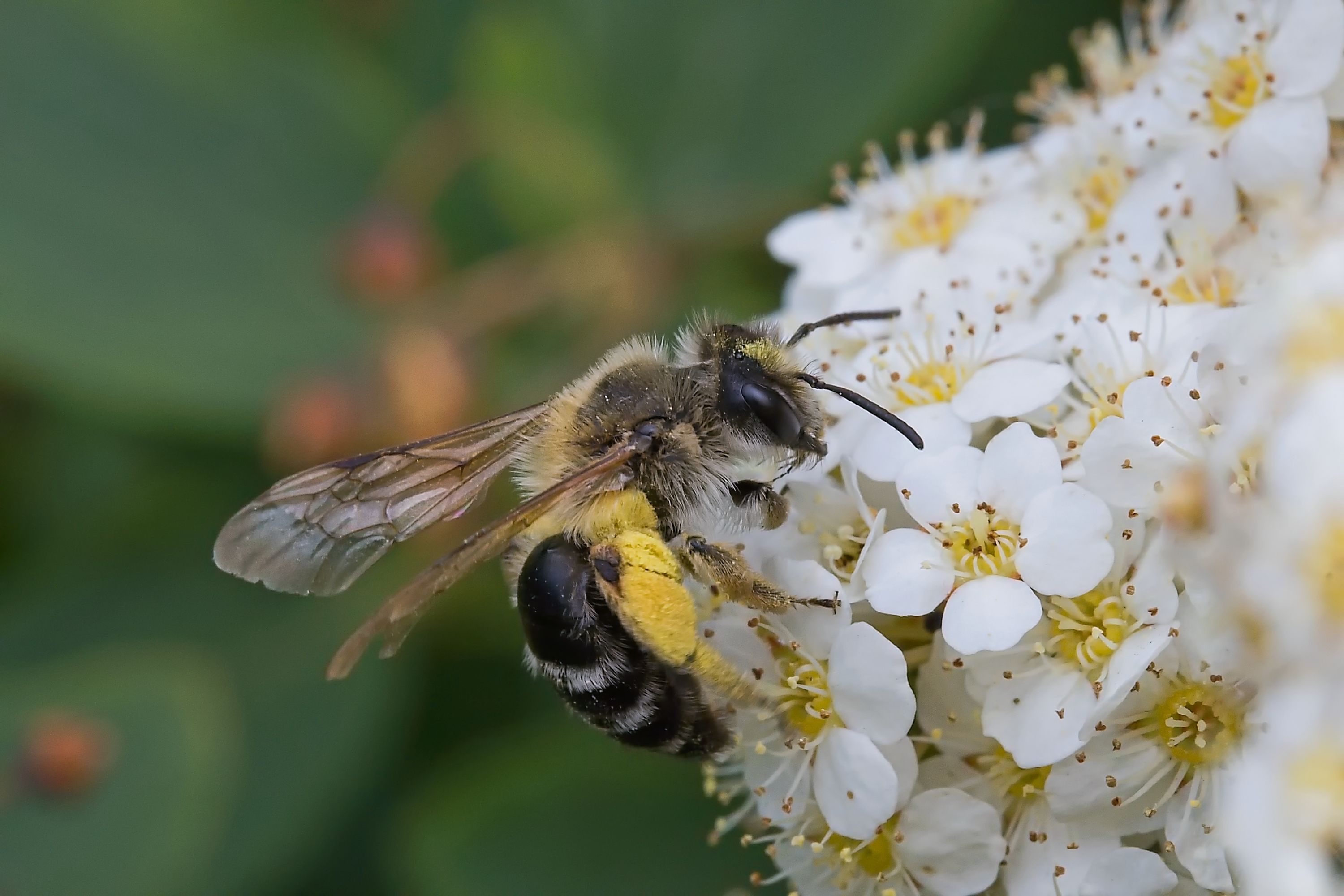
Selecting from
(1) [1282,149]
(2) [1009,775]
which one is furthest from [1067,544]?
(1) [1282,149]

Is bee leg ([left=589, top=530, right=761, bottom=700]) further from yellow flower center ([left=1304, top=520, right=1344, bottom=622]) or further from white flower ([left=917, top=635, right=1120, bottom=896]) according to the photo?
yellow flower center ([left=1304, top=520, right=1344, bottom=622])

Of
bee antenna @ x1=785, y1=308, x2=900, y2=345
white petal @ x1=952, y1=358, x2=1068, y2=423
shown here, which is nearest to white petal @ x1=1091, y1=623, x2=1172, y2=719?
white petal @ x1=952, y1=358, x2=1068, y2=423

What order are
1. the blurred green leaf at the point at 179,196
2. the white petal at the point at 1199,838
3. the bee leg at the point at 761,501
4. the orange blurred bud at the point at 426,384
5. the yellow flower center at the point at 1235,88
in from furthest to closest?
the blurred green leaf at the point at 179,196 → the orange blurred bud at the point at 426,384 → the yellow flower center at the point at 1235,88 → the bee leg at the point at 761,501 → the white petal at the point at 1199,838

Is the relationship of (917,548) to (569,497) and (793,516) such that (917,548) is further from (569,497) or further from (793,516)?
(569,497)

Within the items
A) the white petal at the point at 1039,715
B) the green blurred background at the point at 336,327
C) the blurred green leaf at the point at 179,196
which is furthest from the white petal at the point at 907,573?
the blurred green leaf at the point at 179,196

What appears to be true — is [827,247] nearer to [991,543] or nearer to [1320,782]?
[991,543]

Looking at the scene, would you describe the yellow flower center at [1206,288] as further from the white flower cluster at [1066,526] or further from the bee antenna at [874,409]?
the bee antenna at [874,409]
